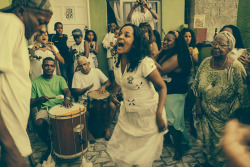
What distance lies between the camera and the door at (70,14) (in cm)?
711

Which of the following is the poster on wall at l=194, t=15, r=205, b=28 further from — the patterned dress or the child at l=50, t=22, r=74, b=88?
the patterned dress

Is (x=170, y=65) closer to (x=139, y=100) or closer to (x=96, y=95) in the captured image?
(x=139, y=100)

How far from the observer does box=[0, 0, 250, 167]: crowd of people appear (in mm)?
1119

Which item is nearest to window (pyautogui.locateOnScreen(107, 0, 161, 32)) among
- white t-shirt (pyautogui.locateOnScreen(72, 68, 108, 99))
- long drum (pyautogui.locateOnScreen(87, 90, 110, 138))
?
white t-shirt (pyautogui.locateOnScreen(72, 68, 108, 99))

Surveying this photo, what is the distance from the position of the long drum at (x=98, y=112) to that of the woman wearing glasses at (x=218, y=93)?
1629 millimetres

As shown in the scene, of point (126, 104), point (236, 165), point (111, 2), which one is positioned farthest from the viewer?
point (111, 2)

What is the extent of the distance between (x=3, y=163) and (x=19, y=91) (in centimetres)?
40

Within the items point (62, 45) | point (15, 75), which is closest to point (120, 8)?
point (62, 45)

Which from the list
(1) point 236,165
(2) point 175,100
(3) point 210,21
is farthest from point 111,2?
(1) point 236,165

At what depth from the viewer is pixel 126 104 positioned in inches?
98.7

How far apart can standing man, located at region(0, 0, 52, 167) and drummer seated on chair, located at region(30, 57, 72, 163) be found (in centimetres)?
216

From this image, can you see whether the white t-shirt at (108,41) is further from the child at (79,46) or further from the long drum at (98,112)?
the long drum at (98,112)

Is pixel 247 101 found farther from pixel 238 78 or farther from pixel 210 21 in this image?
pixel 210 21

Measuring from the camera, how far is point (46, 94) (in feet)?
12.0
